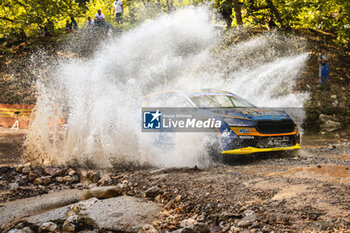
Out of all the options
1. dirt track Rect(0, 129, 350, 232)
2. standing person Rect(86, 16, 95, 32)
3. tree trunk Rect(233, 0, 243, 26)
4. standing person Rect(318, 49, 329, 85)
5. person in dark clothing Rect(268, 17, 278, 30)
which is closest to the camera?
dirt track Rect(0, 129, 350, 232)

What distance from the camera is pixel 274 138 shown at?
6.84m

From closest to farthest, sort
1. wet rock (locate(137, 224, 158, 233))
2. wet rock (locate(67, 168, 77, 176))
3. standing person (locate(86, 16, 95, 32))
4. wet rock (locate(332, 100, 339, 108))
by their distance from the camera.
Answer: wet rock (locate(137, 224, 158, 233)) → wet rock (locate(67, 168, 77, 176)) → wet rock (locate(332, 100, 339, 108)) → standing person (locate(86, 16, 95, 32))

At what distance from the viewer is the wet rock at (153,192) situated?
5.43 m

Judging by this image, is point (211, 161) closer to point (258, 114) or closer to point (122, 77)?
point (258, 114)

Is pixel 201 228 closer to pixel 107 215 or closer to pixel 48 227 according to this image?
pixel 107 215

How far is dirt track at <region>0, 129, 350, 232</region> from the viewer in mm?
3691

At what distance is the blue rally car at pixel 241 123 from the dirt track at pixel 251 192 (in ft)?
1.03

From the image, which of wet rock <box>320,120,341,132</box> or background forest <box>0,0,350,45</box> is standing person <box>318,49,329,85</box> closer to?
background forest <box>0,0,350,45</box>

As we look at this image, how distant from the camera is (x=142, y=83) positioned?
792 inches

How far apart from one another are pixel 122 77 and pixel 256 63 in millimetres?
7506

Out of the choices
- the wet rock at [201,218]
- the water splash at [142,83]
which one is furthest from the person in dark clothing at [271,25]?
the wet rock at [201,218]

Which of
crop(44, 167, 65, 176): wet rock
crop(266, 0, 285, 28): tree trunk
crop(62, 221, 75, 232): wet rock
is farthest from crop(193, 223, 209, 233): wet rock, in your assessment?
crop(266, 0, 285, 28): tree trunk

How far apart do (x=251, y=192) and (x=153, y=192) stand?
157 centimetres

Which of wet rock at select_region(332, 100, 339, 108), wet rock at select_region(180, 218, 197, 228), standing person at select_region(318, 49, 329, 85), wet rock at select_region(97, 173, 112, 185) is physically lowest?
wet rock at select_region(97, 173, 112, 185)
